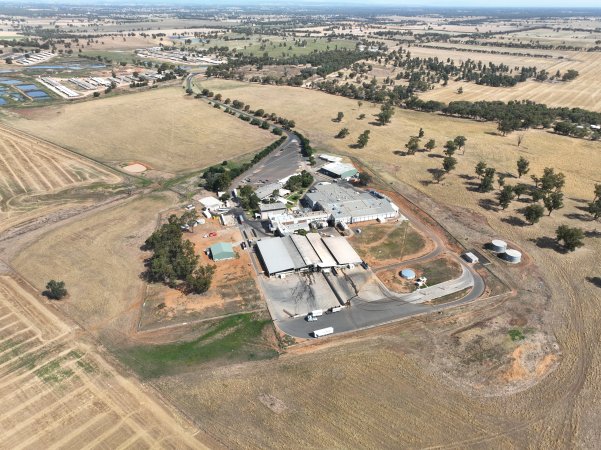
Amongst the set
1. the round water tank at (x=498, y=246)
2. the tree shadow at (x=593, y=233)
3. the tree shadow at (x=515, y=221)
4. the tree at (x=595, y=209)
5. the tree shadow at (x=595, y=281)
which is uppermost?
the tree at (x=595, y=209)

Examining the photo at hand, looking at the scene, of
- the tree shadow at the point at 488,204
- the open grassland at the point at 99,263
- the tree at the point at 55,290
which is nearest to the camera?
the open grassland at the point at 99,263

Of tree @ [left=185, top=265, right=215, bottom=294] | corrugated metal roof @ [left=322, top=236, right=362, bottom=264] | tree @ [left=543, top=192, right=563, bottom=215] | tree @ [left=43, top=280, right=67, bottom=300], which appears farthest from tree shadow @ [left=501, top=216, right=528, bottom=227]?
tree @ [left=43, top=280, right=67, bottom=300]

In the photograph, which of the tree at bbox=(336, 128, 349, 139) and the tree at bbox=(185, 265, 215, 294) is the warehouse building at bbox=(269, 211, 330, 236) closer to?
the tree at bbox=(185, 265, 215, 294)

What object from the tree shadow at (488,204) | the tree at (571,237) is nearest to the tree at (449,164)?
the tree shadow at (488,204)

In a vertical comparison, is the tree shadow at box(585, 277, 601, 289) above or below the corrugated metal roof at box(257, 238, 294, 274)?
below

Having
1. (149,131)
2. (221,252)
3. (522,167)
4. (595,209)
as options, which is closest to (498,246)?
(595,209)

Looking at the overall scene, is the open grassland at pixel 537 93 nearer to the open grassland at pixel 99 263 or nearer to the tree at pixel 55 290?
the open grassland at pixel 99 263
